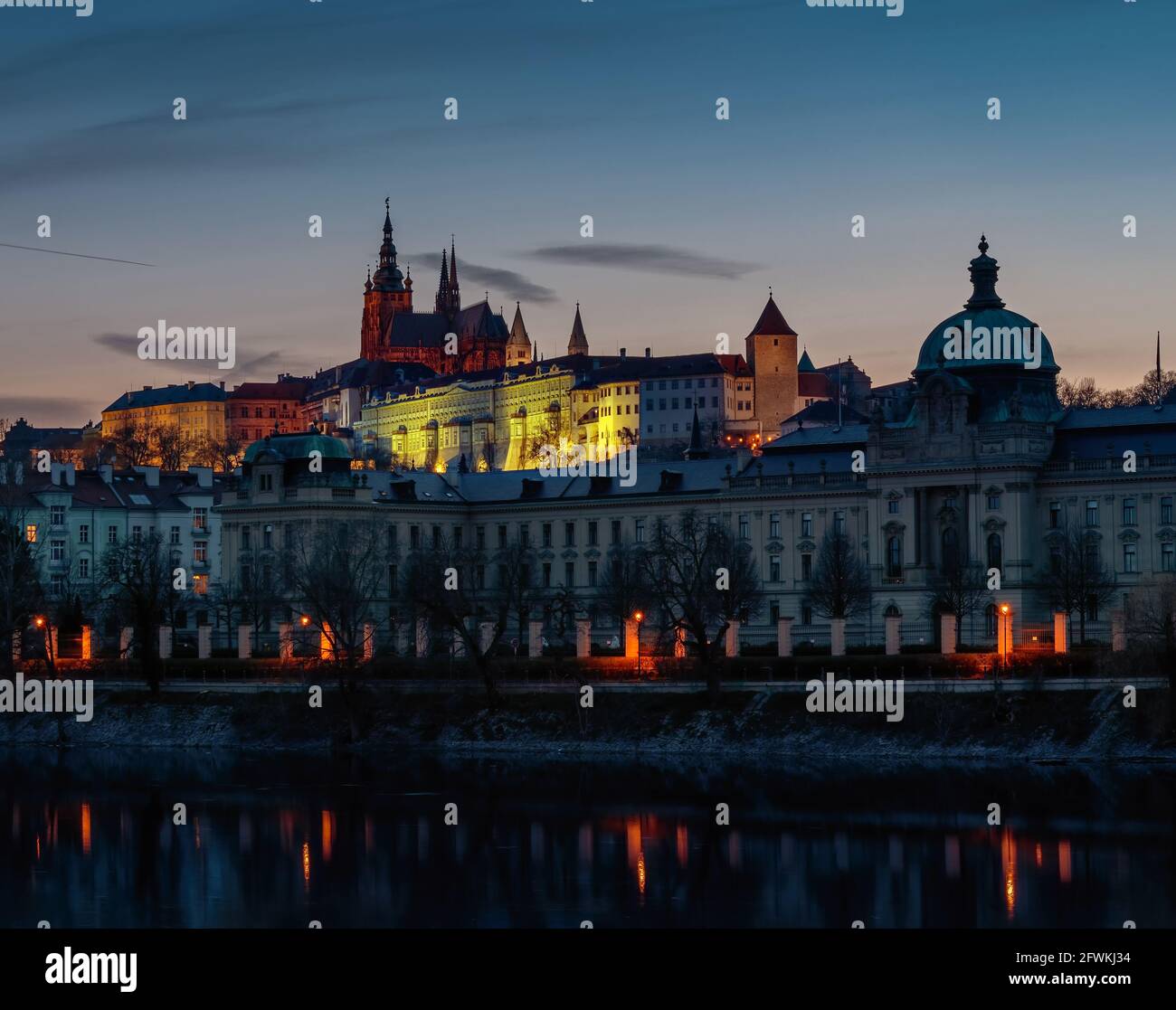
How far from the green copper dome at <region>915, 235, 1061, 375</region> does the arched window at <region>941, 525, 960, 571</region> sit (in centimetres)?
781

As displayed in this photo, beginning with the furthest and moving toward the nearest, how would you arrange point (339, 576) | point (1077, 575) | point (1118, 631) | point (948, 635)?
1. point (1077, 575)
2. point (339, 576)
3. point (948, 635)
4. point (1118, 631)

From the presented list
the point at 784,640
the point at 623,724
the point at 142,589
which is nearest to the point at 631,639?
the point at 784,640

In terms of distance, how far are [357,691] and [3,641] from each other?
59.5 feet

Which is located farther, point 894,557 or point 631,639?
point 894,557

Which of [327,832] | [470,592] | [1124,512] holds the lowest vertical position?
[327,832]

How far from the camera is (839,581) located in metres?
109

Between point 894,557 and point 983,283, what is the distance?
Answer: 14.2 meters

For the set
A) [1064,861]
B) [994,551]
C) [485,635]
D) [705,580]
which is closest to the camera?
[1064,861]

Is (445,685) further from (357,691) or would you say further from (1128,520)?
(1128,520)

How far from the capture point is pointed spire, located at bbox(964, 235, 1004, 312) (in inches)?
4700

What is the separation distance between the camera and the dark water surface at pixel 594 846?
158 feet

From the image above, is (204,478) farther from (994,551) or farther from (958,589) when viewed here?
(958,589)

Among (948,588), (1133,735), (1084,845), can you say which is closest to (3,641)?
(948,588)
